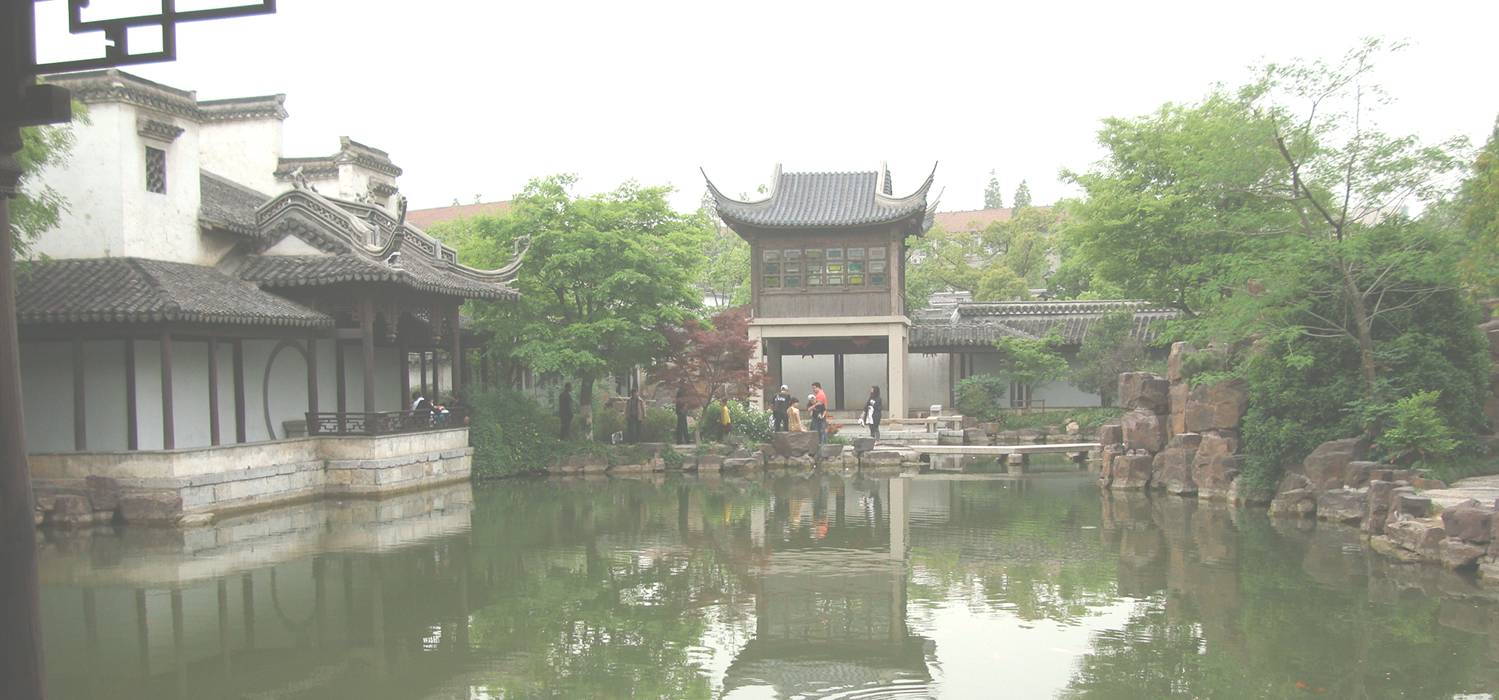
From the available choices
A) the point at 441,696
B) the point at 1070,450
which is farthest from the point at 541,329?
the point at 441,696

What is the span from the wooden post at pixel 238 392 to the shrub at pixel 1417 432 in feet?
52.7

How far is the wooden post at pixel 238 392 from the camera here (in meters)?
18.5

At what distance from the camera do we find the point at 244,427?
18.8 m

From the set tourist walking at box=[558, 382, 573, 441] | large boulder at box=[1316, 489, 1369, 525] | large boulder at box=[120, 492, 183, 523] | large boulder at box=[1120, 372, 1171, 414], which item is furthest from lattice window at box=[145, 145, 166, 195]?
large boulder at box=[1316, 489, 1369, 525]

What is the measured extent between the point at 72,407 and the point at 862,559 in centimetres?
1207

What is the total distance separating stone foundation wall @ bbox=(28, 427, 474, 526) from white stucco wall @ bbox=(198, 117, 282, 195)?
952 cm

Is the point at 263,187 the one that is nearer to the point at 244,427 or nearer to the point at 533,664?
the point at 244,427

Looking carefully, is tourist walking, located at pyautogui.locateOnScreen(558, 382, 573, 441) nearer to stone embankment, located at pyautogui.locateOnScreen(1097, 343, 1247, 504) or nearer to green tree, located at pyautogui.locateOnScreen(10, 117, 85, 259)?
green tree, located at pyautogui.locateOnScreen(10, 117, 85, 259)

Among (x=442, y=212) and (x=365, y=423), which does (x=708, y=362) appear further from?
(x=442, y=212)

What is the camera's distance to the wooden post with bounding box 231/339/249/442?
730 inches

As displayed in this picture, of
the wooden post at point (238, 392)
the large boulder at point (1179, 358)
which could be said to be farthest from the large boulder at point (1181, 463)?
the wooden post at point (238, 392)

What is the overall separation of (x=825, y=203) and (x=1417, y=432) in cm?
1775

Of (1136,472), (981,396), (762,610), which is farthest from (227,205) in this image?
(981,396)

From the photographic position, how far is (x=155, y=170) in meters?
17.5
